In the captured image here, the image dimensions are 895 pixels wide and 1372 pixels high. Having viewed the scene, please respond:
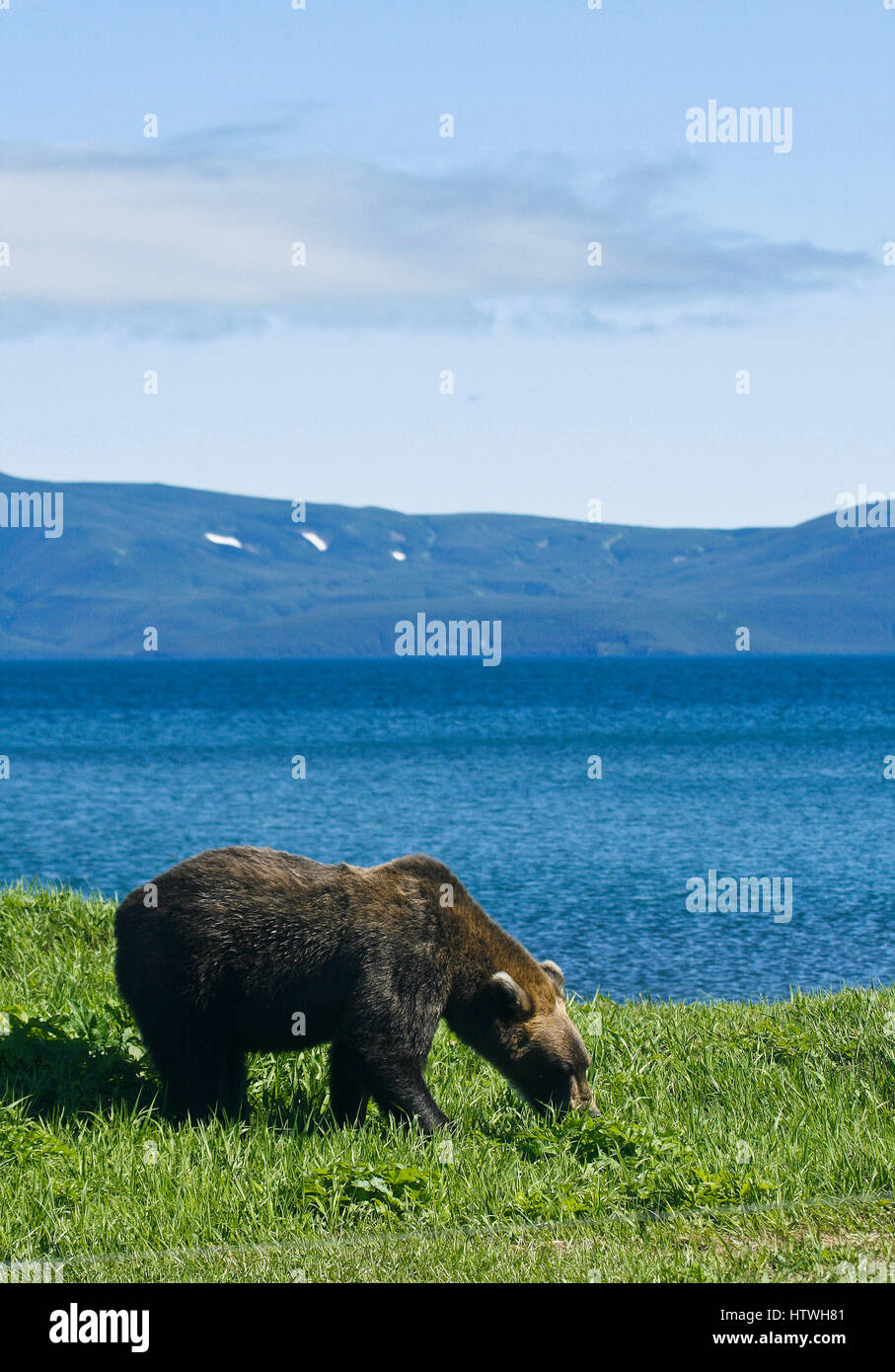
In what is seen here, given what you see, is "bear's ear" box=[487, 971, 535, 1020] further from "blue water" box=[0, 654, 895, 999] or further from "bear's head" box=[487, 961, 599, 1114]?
→ "blue water" box=[0, 654, 895, 999]

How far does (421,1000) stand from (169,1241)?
1992mm

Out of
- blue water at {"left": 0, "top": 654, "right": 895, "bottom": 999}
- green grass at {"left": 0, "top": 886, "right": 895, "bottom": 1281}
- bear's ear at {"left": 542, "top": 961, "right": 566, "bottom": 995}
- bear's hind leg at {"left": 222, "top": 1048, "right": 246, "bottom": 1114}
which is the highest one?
bear's ear at {"left": 542, "top": 961, "right": 566, "bottom": 995}

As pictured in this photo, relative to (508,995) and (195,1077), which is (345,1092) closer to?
(195,1077)

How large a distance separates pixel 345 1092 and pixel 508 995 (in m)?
1.17

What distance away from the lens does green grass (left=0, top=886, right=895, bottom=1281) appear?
20.6 ft

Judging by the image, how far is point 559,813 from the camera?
47.3 m

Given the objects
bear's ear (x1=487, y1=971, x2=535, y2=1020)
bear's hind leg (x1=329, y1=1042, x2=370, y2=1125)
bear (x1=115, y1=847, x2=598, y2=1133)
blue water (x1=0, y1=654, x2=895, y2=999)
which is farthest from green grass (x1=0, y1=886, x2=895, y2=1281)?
blue water (x1=0, y1=654, x2=895, y2=999)

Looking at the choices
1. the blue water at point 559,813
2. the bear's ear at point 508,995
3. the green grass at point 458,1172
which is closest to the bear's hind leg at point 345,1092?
the green grass at point 458,1172

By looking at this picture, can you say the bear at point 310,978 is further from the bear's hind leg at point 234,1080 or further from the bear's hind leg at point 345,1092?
the bear's hind leg at point 345,1092

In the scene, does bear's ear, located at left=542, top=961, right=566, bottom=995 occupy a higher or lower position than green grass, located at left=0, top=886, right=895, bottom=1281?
higher

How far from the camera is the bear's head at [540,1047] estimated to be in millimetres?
8227

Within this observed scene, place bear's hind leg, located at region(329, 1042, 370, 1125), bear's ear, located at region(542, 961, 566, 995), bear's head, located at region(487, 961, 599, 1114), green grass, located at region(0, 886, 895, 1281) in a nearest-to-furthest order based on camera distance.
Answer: green grass, located at region(0, 886, 895, 1281)
bear's head, located at region(487, 961, 599, 1114)
bear's hind leg, located at region(329, 1042, 370, 1125)
bear's ear, located at region(542, 961, 566, 995)

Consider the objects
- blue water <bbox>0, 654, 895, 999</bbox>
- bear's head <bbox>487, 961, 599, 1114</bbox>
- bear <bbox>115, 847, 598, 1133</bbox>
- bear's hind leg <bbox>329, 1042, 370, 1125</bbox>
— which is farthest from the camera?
blue water <bbox>0, 654, 895, 999</bbox>

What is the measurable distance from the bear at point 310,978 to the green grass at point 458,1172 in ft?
1.12
